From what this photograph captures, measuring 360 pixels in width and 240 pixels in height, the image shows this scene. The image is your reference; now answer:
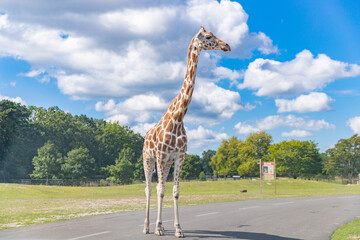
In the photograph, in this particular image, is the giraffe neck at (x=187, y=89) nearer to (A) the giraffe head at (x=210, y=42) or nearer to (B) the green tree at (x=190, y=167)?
(A) the giraffe head at (x=210, y=42)

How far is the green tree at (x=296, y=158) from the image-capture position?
89.0 metres

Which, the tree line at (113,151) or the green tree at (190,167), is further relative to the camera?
the green tree at (190,167)

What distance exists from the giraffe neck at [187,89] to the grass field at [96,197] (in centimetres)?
805

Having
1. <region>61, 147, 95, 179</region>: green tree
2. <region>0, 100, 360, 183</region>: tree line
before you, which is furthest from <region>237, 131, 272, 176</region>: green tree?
<region>61, 147, 95, 179</region>: green tree

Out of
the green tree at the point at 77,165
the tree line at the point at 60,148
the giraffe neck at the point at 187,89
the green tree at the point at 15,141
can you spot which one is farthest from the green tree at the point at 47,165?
the giraffe neck at the point at 187,89

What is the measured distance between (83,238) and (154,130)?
396 centimetres

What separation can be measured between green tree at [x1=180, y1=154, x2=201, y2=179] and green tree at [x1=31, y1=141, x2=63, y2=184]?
1322 inches

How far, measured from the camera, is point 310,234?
11.2 meters

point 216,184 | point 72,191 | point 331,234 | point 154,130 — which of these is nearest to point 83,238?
point 154,130

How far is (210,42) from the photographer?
10602 millimetres

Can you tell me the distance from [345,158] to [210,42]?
88.3 meters

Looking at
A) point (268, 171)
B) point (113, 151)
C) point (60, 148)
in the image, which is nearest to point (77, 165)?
point (60, 148)

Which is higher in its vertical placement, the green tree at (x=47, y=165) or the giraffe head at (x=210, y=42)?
the giraffe head at (x=210, y=42)

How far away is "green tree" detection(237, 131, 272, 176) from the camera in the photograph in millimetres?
84688
